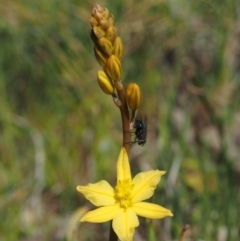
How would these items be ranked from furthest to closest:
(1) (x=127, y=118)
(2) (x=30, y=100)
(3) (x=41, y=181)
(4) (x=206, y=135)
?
(2) (x=30, y=100)
(4) (x=206, y=135)
(3) (x=41, y=181)
(1) (x=127, y=118)

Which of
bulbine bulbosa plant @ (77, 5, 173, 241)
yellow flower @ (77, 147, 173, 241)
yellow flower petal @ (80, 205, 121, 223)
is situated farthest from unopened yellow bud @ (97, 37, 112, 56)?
yellow flower petal @ (80, 205, 121, 223)

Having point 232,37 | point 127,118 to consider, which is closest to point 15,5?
point 232,37

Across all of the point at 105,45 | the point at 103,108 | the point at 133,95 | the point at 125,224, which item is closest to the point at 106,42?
the point at 105,45

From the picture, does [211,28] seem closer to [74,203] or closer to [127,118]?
[74,203]

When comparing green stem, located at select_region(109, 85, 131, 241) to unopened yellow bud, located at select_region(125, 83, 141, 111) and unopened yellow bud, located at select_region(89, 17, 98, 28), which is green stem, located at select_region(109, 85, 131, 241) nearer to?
unopened yellow bud, located at select_region(125, 83, 141, 111)

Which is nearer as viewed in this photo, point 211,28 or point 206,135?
point 206,135

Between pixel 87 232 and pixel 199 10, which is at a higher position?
pixel 199 10

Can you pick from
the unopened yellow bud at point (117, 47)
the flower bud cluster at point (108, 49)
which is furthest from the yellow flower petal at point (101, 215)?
the unopened yellow bud at point (117, 47)

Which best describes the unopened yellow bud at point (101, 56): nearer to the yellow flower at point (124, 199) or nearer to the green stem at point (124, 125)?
the green stem at point (124, 125)
